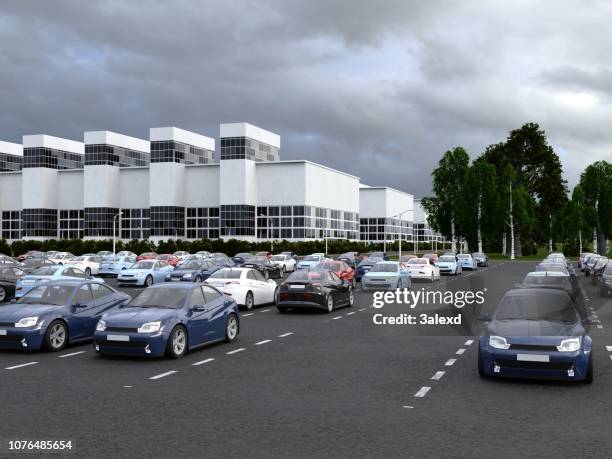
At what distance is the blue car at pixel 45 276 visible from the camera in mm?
27625

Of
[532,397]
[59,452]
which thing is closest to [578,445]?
[532,397]

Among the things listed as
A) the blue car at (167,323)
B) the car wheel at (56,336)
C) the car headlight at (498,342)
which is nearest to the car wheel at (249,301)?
the blue car at (167,323)

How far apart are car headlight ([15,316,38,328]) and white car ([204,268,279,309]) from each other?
9235 mm

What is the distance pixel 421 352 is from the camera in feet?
47.5

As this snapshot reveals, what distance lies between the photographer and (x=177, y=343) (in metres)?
13.4

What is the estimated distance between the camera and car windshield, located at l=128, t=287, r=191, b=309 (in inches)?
554

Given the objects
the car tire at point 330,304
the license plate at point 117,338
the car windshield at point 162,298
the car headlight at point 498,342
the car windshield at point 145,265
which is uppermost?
the car windshield at point 145,265

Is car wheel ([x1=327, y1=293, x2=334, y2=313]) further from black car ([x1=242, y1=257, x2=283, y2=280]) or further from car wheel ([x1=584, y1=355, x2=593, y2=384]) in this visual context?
black car ([x1=242, y1=257, x2=283, y2=280])

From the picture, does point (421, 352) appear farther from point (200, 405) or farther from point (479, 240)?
point (479, 240)

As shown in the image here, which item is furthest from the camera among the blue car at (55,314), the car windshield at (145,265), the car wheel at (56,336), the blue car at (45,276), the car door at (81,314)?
the car windshield at (145,265)

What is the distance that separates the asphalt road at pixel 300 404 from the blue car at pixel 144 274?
21376 millimetres

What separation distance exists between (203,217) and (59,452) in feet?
309

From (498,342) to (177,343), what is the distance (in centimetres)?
618

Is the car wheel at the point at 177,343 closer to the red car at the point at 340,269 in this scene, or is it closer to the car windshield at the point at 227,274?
the car windshield at the point at 227,274
